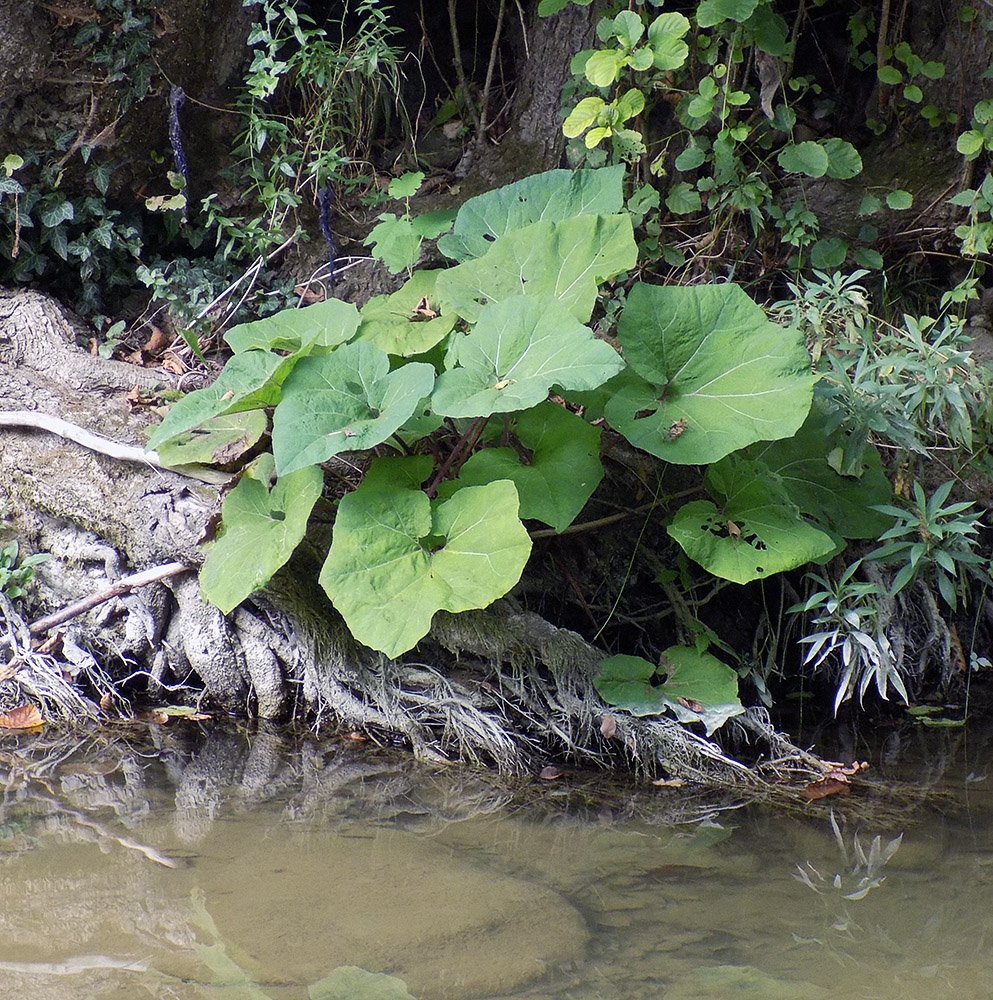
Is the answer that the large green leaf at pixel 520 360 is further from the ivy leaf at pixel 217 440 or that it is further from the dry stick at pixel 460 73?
the dry stick at pixel 460 73

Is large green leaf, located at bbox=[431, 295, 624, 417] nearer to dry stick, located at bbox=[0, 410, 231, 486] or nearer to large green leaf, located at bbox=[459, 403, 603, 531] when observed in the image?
large green leaf, located at bbox=[459, 403, 603, 531]

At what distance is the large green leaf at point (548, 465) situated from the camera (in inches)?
95.0

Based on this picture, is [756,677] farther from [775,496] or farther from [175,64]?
[175,64]

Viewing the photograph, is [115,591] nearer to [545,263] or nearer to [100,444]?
[100,444]

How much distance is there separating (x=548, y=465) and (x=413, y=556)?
1.53ft

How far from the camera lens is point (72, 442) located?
121 inches

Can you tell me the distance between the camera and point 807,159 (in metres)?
3.25

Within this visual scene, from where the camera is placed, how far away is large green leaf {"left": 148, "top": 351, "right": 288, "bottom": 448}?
238cm

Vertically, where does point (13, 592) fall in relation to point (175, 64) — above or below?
below

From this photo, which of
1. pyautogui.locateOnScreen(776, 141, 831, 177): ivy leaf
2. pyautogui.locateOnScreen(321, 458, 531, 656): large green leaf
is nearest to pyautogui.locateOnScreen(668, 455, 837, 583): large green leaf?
pyautogui.locateOnScreen(321, 458, 531, 656): large green leaf

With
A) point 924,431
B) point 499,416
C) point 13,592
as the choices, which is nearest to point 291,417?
point 499,416

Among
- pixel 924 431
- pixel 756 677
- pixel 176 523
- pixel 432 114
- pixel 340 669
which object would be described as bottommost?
pixel 756 677

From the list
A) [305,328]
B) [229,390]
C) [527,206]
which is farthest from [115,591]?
[527,206]

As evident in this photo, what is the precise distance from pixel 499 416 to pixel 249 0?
2.25 meters
